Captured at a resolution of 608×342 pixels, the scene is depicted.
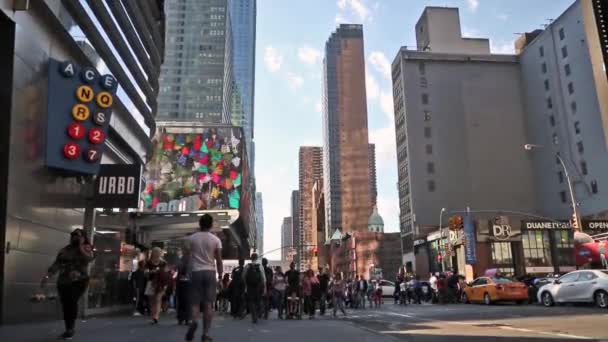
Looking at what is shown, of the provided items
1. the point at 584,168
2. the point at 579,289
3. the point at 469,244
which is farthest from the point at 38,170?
the point at 584,168

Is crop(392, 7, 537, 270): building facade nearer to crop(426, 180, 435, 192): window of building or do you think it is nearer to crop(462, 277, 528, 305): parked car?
crop(426, 180, 435, 192): window of building

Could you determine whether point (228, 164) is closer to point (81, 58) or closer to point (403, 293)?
point (403, 293)

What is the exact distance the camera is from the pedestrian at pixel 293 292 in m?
16.3

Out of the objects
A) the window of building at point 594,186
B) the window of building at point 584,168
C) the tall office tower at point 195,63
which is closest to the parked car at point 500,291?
the window of building at point 594,186

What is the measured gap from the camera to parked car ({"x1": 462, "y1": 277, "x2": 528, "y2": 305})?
79.6 ft

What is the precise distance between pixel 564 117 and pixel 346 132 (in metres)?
90.4

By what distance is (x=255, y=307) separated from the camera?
521 inches

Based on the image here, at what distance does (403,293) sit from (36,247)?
2193 cm

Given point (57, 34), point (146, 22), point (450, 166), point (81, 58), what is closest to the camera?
point (57, 34)

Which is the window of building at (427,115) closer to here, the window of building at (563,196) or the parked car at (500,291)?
the window of building at (563,196)

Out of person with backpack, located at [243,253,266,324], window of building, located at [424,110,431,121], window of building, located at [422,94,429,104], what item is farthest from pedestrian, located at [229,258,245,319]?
window of building, located at [422,94,429,104]

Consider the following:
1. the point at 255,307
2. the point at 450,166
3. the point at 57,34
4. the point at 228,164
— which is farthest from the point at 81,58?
the point at 450,166

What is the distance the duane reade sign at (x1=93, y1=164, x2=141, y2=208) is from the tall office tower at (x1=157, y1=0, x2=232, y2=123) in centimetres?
10574

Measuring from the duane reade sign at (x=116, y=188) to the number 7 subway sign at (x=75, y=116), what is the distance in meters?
1.97
